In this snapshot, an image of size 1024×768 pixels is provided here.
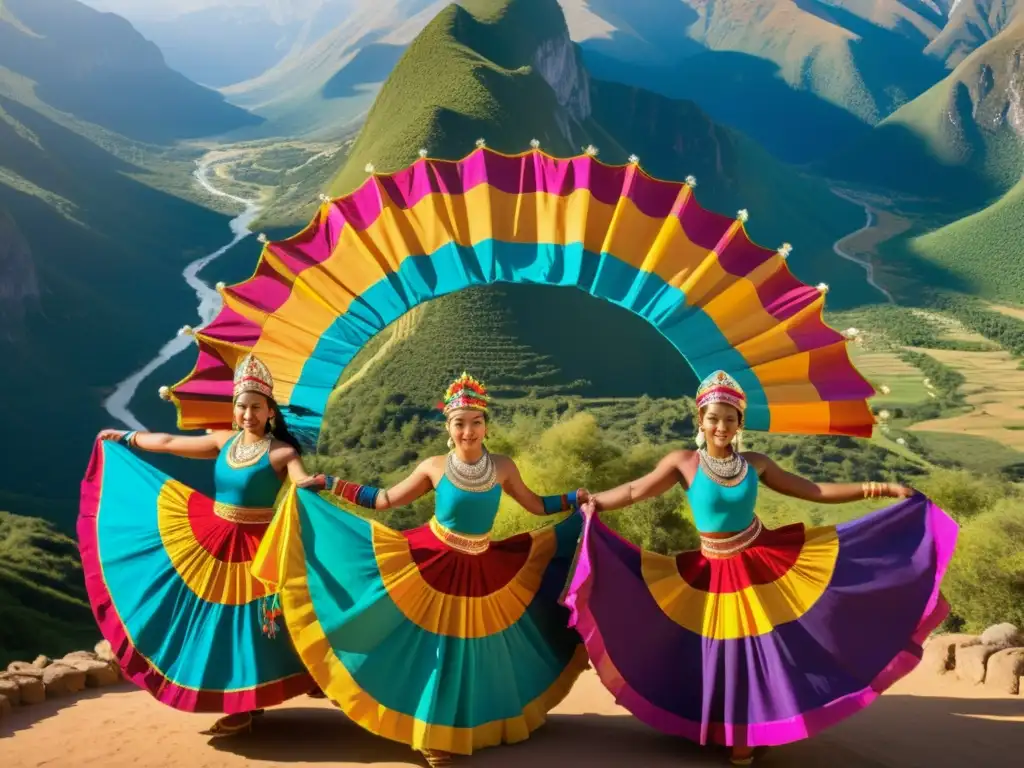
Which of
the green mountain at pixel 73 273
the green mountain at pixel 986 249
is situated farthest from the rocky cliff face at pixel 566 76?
the green mountain at pixel 986 249

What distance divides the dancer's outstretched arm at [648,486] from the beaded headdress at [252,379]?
2316 millimetres

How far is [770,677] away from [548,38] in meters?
108

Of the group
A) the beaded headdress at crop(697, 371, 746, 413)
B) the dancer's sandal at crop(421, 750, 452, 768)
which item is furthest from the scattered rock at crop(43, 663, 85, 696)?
the beaded headdress at crop(697, 371, 746, 413)

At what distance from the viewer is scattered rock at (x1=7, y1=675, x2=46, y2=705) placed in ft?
26.4

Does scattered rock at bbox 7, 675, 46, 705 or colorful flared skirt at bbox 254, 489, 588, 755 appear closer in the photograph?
colorful flared skirt at bbox 254, 489, 588, 755

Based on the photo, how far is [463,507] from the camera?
6.33 m

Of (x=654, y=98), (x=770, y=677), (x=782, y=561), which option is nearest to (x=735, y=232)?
(x=782, y=561)

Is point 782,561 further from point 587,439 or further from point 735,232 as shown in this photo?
point 587,439

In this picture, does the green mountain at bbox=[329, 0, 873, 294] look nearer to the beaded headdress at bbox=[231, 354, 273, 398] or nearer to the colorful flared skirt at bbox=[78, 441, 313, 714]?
the colorful flared skirt at bbox=[78, 441, 313, 714]

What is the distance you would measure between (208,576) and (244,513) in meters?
0.47

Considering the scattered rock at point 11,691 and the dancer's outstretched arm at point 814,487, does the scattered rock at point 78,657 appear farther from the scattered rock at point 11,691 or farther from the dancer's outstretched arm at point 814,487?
the dancer's outstretched arm at point 814,487

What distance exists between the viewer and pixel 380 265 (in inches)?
320

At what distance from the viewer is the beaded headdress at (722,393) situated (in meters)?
6.31

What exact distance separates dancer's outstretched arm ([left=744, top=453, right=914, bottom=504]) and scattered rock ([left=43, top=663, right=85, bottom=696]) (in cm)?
605
